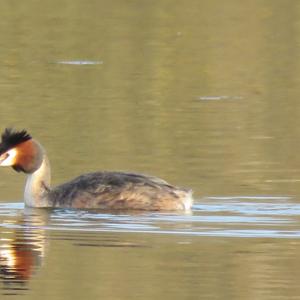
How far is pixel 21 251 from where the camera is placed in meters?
12.8

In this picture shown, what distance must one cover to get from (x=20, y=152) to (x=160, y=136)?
3.25 metres

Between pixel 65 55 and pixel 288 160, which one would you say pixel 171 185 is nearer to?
pixel 288 160

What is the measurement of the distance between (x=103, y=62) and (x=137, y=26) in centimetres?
448

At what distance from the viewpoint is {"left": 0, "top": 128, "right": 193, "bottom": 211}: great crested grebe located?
14.8 metres

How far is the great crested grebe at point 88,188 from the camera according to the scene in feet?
48.6

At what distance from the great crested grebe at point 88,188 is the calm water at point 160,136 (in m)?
0.20

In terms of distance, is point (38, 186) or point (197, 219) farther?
point (38, 186)

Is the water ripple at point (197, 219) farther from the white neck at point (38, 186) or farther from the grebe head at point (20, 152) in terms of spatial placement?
the grebe head at point (20, 152)

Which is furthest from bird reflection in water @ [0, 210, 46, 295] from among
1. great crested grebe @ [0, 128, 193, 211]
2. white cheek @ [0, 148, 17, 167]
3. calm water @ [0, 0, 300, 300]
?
white cheek @ [0, 148, 17, 167]

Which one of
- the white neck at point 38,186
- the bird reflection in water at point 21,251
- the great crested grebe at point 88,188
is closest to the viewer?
the bird reflection in water at point 21,251

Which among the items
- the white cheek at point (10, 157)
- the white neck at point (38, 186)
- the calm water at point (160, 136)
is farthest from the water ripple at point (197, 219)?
the white cheek at point (10, 157)

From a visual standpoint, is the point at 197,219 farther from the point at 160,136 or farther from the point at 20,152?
the point at 160,136

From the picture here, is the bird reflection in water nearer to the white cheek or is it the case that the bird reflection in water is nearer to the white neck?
the white neck

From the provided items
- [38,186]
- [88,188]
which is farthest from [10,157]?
[88,188]
